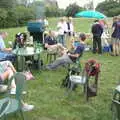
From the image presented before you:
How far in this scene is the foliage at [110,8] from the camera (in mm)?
46547

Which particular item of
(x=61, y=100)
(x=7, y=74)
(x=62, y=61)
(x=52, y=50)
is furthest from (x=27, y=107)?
(x=52, y=50)

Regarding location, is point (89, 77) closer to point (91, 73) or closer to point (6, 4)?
point (91, 73)

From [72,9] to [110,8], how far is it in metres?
5.80

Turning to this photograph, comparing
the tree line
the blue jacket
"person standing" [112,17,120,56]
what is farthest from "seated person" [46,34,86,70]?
the tree line

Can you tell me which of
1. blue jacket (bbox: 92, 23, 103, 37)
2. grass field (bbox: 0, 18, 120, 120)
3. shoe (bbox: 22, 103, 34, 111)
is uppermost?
blue jacket (bbox: 92, 23, 103, 37)

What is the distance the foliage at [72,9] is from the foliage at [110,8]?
3.76 metres

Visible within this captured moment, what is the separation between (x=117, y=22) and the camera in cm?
1333

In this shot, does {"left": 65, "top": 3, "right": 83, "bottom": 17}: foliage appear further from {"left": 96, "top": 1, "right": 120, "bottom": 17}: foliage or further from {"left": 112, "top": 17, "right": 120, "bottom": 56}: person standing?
{"left": 112, "top": 17, "right": 120, "bottom": 56}: person standing

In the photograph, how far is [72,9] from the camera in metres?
47.0

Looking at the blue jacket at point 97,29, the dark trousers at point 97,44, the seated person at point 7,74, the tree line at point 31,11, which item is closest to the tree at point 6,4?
the tree line at point 31,11

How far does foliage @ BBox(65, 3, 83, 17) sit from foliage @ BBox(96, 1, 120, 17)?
3.76m

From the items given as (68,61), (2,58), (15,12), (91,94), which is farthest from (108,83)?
(15,12)

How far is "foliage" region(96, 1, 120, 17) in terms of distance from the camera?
1833 inches

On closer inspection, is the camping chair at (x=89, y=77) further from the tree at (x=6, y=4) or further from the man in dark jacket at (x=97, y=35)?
the tree at (x=6, y=4)
